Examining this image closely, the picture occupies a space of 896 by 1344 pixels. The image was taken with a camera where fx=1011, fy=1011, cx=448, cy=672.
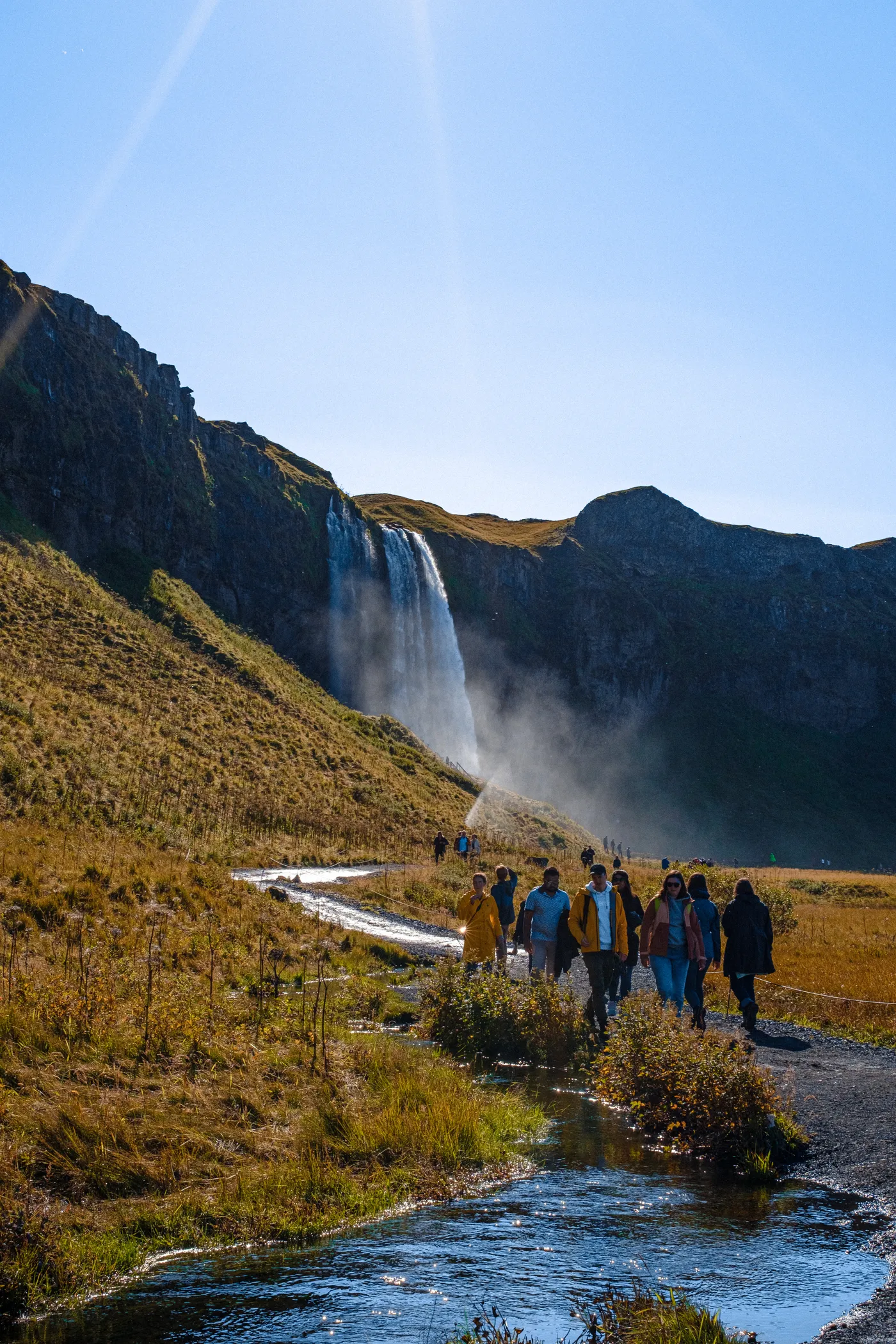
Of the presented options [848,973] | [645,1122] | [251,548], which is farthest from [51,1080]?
[251,548]

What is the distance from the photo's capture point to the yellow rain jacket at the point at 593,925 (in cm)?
1239

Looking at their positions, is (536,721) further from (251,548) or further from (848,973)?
(848,973)

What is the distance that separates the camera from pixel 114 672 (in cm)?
4806

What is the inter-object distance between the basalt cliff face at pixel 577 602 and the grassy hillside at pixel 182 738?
6.17 meters

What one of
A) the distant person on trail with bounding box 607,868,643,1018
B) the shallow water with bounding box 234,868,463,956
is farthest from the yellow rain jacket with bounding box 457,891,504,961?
the shallow water with bounding box 234,868,463,956

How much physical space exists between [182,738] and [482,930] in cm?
3356

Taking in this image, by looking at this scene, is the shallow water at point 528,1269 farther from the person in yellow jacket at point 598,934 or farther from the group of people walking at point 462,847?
the group of people walking at point 462,847

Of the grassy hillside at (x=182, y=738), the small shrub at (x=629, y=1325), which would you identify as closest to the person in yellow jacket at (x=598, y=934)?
the small shrub at (x=629, y=1325)

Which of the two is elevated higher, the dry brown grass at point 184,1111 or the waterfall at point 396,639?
the waterfall at point 396,639

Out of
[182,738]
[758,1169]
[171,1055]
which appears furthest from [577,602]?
[758,1169]

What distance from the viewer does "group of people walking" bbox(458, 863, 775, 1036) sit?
12.1 m

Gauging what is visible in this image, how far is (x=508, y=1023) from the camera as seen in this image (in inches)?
483

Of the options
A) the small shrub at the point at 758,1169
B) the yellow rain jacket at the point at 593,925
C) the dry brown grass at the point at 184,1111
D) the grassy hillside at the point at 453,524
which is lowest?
the dry brown grass at the point at 184,1111

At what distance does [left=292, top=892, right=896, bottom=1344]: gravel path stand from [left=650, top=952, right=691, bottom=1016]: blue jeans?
45.2 inches
